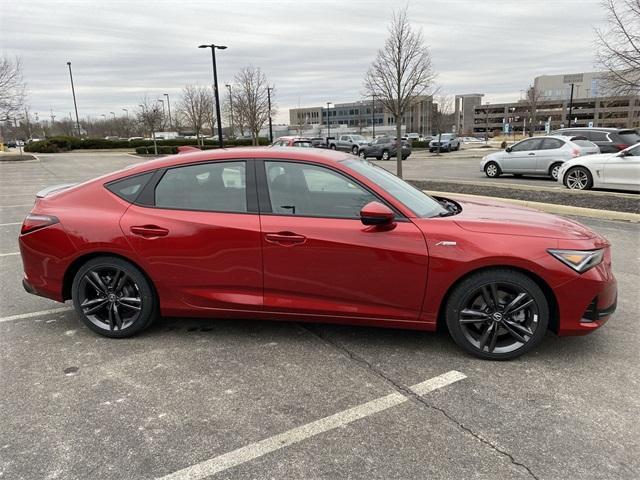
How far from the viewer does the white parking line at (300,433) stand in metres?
2.44

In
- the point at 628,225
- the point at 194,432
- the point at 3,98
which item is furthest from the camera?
the point at 3,98

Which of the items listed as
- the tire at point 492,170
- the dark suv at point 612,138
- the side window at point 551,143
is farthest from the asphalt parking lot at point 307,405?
the dark suv at point 612,138

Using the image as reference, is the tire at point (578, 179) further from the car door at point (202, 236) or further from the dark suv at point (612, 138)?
the car door at point (202, 236)

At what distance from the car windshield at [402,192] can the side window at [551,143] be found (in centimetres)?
1312

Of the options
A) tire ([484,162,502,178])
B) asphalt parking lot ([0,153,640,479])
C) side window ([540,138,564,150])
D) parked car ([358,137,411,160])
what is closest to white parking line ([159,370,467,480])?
asphalt parking lot ([0,153,640,479])

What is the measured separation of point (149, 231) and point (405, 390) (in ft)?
7.37

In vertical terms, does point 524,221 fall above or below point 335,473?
above

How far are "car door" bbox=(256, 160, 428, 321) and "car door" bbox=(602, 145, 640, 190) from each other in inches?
410

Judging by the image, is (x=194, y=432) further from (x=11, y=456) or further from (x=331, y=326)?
(x=331, y=326)

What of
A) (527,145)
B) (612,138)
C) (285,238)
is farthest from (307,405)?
(612,138)

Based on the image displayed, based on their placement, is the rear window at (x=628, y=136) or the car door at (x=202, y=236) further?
the rear window at (x=628, y=136)

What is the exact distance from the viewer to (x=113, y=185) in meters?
4.08

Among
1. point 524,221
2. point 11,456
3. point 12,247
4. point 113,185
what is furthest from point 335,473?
point 12,247

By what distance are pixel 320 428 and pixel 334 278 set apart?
3.73 feet
